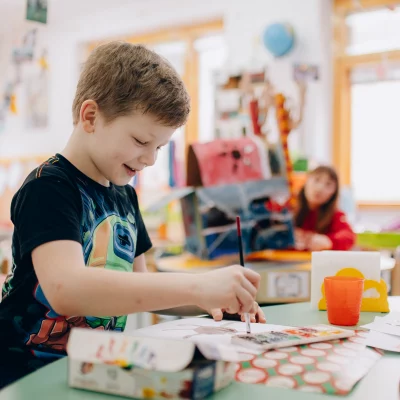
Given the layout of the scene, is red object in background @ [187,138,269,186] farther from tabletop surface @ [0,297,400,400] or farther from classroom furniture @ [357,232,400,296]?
tabletop surface @ [0,297,400,400]

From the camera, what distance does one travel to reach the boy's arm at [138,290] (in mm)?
718

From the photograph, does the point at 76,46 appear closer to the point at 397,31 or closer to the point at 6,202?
the point at 6,202

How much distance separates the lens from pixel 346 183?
4395 millimetres

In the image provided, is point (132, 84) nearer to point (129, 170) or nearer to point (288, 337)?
point (129, 170)

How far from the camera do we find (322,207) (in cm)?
279

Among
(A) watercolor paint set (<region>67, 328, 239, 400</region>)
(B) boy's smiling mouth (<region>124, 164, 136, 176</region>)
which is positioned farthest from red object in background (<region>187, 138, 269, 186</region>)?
(A) watercolor paint set (<region>67, 328, 239, 400</region>)

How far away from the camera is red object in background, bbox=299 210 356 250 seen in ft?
7.99

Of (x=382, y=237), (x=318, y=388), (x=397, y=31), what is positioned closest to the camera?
(x=318, y=388)

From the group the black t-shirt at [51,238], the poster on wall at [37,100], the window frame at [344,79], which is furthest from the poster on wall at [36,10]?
the poster on wall at [37,100]

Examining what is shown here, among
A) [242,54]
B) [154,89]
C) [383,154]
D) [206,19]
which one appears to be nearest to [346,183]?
[383,154]

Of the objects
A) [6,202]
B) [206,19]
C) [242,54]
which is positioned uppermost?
[206,19]

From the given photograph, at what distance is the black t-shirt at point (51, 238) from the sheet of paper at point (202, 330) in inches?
4.1

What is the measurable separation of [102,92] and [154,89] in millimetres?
83

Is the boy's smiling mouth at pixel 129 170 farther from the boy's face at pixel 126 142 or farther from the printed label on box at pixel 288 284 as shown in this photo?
the printed label on box at pixel 288 284
